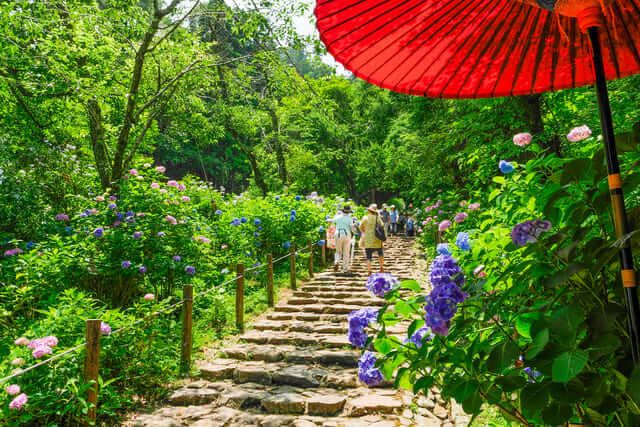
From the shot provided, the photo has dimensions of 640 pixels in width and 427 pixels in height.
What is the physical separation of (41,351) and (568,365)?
146 inches

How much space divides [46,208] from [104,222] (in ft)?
7.02

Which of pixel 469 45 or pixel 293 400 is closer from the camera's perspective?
pixel 469 45

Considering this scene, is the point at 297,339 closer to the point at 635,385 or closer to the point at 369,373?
the point at 369,373

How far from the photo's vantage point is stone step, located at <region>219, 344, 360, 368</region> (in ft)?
16.4

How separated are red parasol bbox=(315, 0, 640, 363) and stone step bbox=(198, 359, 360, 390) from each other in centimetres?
366

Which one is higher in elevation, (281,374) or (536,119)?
(536,119)

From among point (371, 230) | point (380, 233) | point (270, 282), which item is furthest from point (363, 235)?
point (270, 282)

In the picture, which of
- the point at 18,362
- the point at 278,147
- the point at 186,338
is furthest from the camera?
the point at 278,147

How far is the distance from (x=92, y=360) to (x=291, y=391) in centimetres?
189

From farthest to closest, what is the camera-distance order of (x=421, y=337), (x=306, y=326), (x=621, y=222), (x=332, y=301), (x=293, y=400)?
(x=332, y=301) → (x=306, y=326) → (x=293, y=400) → (x=421, y=337) → (x=621, y=222)

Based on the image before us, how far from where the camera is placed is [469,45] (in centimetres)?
146

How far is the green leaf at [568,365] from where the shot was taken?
38.5 inches

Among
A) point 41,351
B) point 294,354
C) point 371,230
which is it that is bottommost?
point 294,354

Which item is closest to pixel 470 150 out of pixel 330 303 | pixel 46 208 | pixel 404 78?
pixel 330 303
